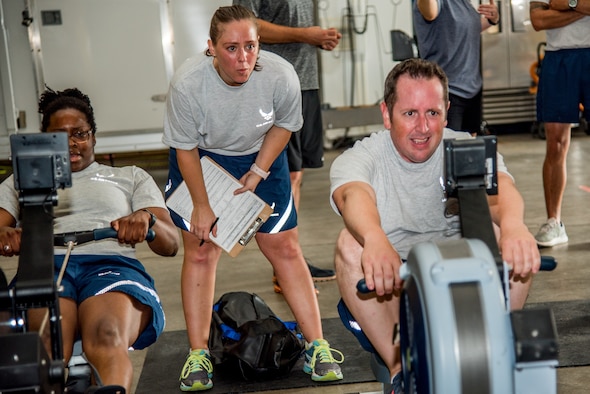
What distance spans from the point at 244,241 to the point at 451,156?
1.11 meters

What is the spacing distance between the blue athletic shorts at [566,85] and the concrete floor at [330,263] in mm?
684

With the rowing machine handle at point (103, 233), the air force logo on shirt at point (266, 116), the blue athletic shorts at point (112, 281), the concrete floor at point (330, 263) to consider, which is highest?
the air force logo on shirt at point (266, 116)

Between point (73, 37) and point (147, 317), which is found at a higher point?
point (73, 37)

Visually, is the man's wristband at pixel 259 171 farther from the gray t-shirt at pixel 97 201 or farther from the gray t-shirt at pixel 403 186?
the gray t-shirt at pixel 403 186

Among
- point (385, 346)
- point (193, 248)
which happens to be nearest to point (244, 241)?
point (193, 248)

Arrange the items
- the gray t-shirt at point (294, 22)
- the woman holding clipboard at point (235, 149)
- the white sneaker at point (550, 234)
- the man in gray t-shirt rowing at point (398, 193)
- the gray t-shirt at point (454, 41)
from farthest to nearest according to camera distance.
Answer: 1. the white sneaker at point (550, 234)
2. the gray t-shirt at point (454, 41)
3. the gray t-shirt at point (294, 22)
4. the woman holding clipboard at point (235, 149)
5. the man in gray t-shirt rowing at point (398, 193)

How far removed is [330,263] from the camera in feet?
15.0

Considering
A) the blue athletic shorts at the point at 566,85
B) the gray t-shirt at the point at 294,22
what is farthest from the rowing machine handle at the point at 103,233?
the blue athletic shorts at the point at 566,85

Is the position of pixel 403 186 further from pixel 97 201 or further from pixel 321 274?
pixel 321 274

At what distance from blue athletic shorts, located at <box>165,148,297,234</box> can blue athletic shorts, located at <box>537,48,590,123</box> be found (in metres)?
1.84

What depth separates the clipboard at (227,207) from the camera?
3.01 m

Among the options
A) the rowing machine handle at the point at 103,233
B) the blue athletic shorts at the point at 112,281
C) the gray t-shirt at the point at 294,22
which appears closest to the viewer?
the rowing machine handle at the point at 103,233

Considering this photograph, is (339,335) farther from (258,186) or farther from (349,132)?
(349,132)

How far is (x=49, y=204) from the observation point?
82.4 inches
